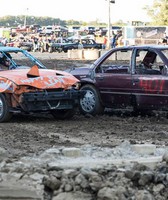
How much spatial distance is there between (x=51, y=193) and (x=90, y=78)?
6.54 metres

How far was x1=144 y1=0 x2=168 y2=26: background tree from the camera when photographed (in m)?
75.5

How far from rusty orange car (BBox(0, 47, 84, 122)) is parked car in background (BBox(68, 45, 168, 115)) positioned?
2.17 feet

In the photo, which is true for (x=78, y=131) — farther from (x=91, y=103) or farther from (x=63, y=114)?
(x=91, y=103)

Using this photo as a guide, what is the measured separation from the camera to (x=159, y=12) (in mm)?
76938

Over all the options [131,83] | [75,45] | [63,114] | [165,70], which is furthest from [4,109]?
[75,45]

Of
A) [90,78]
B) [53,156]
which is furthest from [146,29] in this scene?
[53,156]

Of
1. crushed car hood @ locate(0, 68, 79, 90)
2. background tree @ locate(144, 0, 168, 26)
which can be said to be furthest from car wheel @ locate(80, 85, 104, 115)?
background tree @ locate(144, 0, 168, 26)

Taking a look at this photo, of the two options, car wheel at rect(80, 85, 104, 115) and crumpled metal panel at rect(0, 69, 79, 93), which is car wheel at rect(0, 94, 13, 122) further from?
car wheel at rect(80, 85, 104, 115)

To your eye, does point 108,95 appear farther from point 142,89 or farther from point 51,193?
point 51,193

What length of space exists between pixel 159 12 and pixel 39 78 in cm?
6768

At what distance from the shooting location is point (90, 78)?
40.8 feet

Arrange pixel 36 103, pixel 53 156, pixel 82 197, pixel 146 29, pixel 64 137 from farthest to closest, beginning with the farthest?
pixel 146 29
pixel 36 103
pixel 64 137
pixel 53 156
pixel 82 197

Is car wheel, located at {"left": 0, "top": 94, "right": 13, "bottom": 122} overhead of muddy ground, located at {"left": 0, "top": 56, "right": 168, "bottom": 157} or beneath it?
overhead

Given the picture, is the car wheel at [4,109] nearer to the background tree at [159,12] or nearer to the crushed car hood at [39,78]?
the crushed car hood at [39,78]
